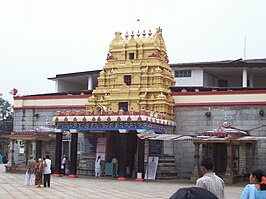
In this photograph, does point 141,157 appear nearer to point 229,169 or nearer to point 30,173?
point 229,169

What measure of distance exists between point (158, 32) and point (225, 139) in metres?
9.05

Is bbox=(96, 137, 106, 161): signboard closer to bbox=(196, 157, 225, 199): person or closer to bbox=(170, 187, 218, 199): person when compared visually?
bbox=(196, 157, 225, 199): person

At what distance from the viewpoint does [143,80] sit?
87.9ft

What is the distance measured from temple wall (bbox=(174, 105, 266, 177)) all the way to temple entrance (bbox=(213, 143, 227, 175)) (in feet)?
2.94

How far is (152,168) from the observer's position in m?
23.9

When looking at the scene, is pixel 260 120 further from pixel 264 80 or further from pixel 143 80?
pixel 264 80

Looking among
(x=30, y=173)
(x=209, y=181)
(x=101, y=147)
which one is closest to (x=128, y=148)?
(x=101, y=147)

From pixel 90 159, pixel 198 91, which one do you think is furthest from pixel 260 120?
pixel 90 159

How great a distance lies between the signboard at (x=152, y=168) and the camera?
2380cm

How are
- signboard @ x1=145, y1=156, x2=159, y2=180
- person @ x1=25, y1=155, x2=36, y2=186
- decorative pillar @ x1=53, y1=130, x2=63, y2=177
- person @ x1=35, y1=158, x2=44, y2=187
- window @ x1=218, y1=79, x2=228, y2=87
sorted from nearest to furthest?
person @ x1=35, y1=158, x2=44, y2=187 < person @ x1=25, y1=155, x2=36, y2=186 < signboard @ x1=145, y1=156, x2=159, y2=180 < decorative pillar @ x1=53, y1=130, x2=63, y2=177 < window @ x1=218, y1=79, x2=228, y2=87

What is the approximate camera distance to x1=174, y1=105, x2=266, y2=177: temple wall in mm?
24391

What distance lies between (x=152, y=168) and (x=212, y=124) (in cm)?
429

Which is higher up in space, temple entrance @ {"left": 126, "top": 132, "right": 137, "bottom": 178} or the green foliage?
the green foliage

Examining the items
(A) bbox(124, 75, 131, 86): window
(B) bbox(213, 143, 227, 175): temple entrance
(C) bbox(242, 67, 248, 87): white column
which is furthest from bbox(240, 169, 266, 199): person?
(C) bbox(242, 67, 248, 87): white column
